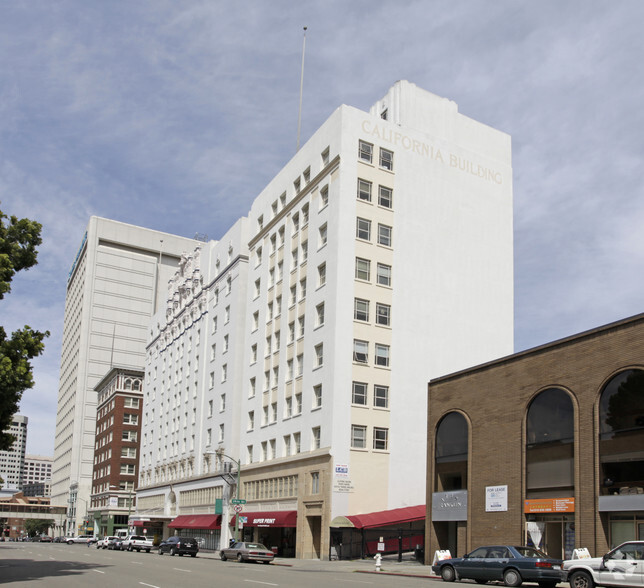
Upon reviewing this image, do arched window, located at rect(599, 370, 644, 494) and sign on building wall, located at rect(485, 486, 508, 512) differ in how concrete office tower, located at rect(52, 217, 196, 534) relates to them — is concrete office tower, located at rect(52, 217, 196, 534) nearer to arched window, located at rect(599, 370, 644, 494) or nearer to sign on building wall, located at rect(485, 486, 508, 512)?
sign on building wall, located at rect(485, 486, 508, 512)

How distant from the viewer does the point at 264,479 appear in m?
61.6

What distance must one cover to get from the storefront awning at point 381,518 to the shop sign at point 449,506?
7500 mm

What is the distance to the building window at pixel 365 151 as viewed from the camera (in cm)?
5719

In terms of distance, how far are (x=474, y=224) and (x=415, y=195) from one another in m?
5.99

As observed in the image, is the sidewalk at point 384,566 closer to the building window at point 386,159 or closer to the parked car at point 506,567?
the parked car at point 506,567

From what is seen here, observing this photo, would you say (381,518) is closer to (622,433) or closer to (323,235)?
(323,235)

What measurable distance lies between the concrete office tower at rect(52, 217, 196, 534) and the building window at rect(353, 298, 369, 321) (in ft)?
334

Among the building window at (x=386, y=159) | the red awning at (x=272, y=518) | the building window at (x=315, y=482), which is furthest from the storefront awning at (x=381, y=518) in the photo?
the building window at (x=386, y=159)

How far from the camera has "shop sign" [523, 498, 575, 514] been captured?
106 ft

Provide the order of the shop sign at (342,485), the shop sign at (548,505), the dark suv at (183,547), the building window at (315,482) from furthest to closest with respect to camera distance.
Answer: the dark suv at (183,547) → the building window at (315,482) → the shop sign at (342,485) → the shop sign at (548,505)

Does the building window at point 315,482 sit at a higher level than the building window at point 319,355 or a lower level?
lower

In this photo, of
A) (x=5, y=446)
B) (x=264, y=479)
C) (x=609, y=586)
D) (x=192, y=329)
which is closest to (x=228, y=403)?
(x=264, y=479)

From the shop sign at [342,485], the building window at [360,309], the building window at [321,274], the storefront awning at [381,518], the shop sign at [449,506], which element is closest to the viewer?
the shop sign at [449,506]

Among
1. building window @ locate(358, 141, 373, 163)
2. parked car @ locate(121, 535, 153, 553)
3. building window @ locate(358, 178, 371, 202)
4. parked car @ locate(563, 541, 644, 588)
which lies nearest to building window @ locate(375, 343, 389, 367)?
building window @ locate(358, 178, 371, 202)
